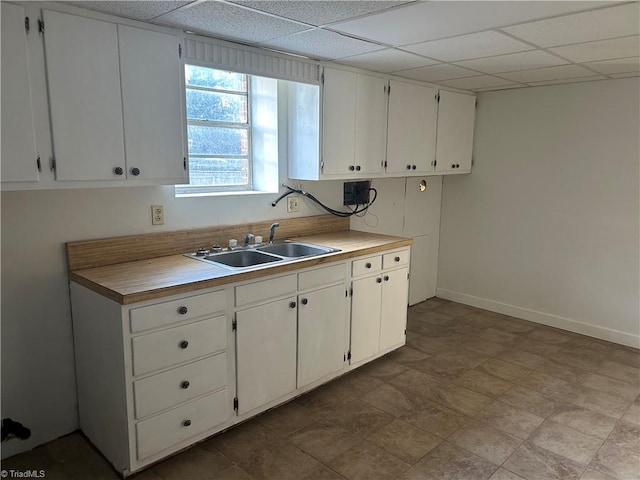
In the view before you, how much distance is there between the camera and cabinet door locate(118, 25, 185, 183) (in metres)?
2.26

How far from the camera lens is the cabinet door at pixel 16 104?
1.89 meters

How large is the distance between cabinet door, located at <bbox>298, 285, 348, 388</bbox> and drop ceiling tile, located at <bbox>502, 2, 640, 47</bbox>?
179 centimetres

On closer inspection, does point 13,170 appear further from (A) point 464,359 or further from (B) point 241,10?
(A) point 464,359

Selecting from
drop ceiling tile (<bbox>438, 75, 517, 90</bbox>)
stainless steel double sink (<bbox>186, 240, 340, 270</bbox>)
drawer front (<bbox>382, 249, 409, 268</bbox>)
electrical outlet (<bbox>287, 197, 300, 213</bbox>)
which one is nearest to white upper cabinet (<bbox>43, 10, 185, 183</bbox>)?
stainless steel double sink (<bbox>186, 240, 340, 270</bbox>)

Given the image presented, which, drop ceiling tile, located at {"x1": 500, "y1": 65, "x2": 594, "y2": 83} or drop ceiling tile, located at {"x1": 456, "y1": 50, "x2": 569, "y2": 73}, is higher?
drop ceiling tile, located at {"x1": 500, "y1": 65, "x2": 594, "y2": 83}

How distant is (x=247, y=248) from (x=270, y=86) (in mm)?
1131

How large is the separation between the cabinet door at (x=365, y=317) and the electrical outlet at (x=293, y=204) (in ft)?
2.47

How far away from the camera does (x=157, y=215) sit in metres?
2.75

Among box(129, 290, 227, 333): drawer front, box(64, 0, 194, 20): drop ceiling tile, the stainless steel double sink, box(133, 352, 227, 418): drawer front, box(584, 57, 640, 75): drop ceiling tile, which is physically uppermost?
box(584, 57, 640, 75): drop ceiling tile

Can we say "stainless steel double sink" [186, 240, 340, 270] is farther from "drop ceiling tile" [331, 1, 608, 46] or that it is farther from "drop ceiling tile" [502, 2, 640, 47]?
"drop ceiling tile" [502, 2, 640, 47]

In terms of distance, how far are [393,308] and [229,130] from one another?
1.75 m

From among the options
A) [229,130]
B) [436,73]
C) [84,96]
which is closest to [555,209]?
[436,73]

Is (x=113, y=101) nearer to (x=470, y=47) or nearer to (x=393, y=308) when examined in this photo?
(x=470, y=47)

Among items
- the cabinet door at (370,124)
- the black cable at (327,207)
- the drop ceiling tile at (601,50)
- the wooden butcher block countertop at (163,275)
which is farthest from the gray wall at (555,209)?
the wooden butcher block countertop at (163,275)
